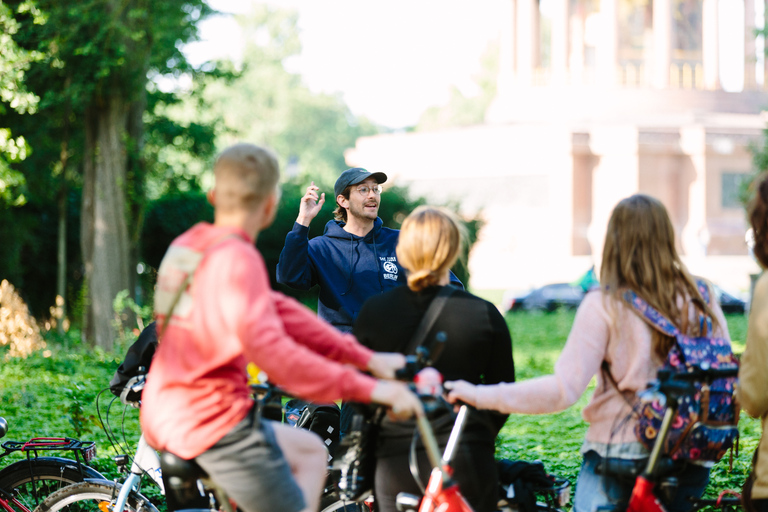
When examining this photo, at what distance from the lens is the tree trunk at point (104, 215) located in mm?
13891

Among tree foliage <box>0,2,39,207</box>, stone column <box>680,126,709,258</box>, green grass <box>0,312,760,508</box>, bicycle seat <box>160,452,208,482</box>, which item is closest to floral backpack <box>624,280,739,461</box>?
bicycle seat <box>160,452,208,482</box>

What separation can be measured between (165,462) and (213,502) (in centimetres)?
63

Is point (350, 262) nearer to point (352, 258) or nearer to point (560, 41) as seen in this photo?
point (352, 258)

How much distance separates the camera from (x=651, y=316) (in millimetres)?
3160

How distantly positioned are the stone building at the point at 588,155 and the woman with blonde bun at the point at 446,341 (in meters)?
32.7

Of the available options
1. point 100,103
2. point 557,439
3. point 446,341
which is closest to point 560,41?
point 100,103

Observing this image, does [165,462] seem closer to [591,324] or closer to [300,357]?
[300,357]

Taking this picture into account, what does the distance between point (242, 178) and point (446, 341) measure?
1097 millimetres

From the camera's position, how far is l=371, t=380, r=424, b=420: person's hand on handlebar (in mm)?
2760

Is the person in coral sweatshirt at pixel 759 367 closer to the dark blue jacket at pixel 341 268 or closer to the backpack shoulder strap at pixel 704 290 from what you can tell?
the backpack shoulder strap at pixel 704 290

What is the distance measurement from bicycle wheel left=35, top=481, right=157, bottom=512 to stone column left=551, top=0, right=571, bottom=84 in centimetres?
4418

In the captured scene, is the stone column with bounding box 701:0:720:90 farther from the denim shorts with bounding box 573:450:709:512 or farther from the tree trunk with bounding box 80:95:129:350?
the denim shorts with bounding box 573:450:709:512

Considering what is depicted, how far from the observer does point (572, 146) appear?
3909cm

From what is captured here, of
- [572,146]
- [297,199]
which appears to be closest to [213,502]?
[297,199]
